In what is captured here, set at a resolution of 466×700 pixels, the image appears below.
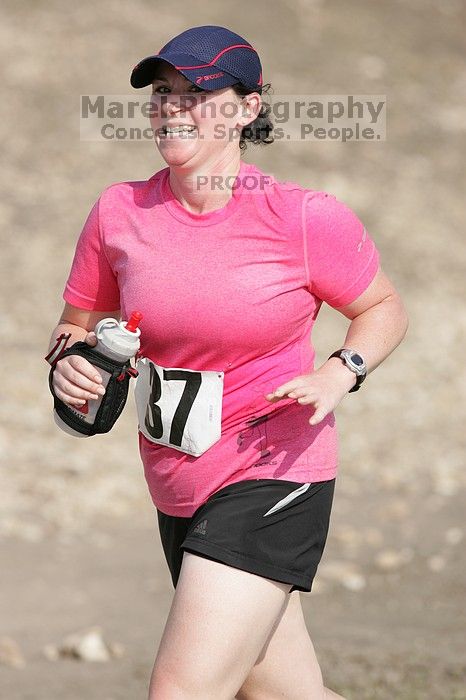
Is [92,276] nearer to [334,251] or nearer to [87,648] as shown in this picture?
[334,251]

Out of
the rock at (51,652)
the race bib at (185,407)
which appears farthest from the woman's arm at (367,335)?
the rock at (51,652)

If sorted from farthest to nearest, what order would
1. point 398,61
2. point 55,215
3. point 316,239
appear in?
point 398,61 → point 55,215 → point 316,239

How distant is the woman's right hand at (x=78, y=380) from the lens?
2.98 metres

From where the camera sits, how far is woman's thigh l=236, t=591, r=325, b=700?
3.23 metres

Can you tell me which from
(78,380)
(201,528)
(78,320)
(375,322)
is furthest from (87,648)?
(375,322)

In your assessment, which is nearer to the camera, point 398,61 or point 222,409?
point 222,409

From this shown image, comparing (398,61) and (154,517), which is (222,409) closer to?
(154,517)

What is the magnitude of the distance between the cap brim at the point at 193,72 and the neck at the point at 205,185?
201mm

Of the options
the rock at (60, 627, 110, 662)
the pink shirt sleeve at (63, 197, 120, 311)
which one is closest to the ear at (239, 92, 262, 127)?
the pink shirt sleeve at (63, 197, 120, 311)

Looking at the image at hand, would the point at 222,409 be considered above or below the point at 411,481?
above

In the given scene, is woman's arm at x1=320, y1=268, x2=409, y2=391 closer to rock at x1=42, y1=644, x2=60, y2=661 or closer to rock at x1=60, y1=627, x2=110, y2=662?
rock at x1=60, y1=627, x2=110, y2=662

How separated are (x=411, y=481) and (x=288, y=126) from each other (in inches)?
260

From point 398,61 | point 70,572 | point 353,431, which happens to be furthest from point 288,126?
point 70,572

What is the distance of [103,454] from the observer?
8.15 meters
